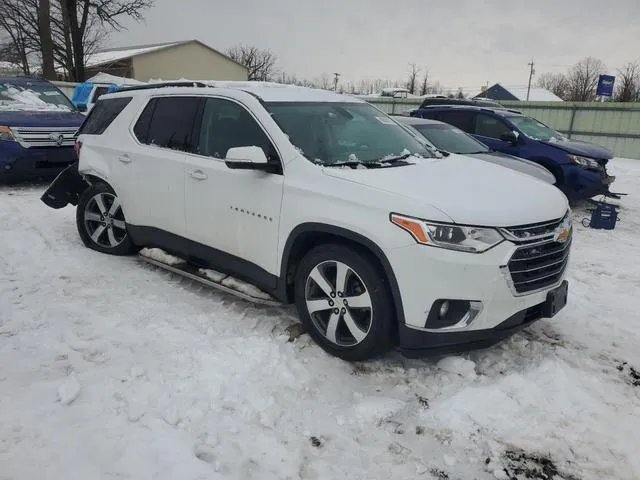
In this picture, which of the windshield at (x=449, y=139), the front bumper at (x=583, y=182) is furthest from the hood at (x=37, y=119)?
the front bumper at (x=583, y=182)

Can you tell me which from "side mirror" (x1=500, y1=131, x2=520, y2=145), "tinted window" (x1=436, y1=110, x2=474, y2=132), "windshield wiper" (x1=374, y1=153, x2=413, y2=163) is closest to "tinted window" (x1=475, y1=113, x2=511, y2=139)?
"tinted window" (x1=436, y1=110, x2=474, y2=132)

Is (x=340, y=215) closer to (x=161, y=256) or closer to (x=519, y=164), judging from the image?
(x=161, y=256)

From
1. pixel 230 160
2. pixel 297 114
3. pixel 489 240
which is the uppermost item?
pixel 297 114

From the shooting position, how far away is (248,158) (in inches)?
140

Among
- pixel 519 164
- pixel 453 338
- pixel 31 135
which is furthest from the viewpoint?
pixel 519 164

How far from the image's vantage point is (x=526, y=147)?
30.4ft

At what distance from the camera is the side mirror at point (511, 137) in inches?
368

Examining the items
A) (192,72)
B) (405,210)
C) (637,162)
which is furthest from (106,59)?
(405,210)

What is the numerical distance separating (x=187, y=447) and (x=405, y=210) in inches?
69.5

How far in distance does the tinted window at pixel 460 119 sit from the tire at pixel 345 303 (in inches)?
309

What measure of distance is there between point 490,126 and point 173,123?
7.31 m

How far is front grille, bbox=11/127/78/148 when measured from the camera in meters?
7.95

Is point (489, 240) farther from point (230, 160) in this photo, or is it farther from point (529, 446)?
point (230, 160)

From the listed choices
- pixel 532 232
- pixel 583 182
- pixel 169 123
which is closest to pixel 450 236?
pixel 532 232
